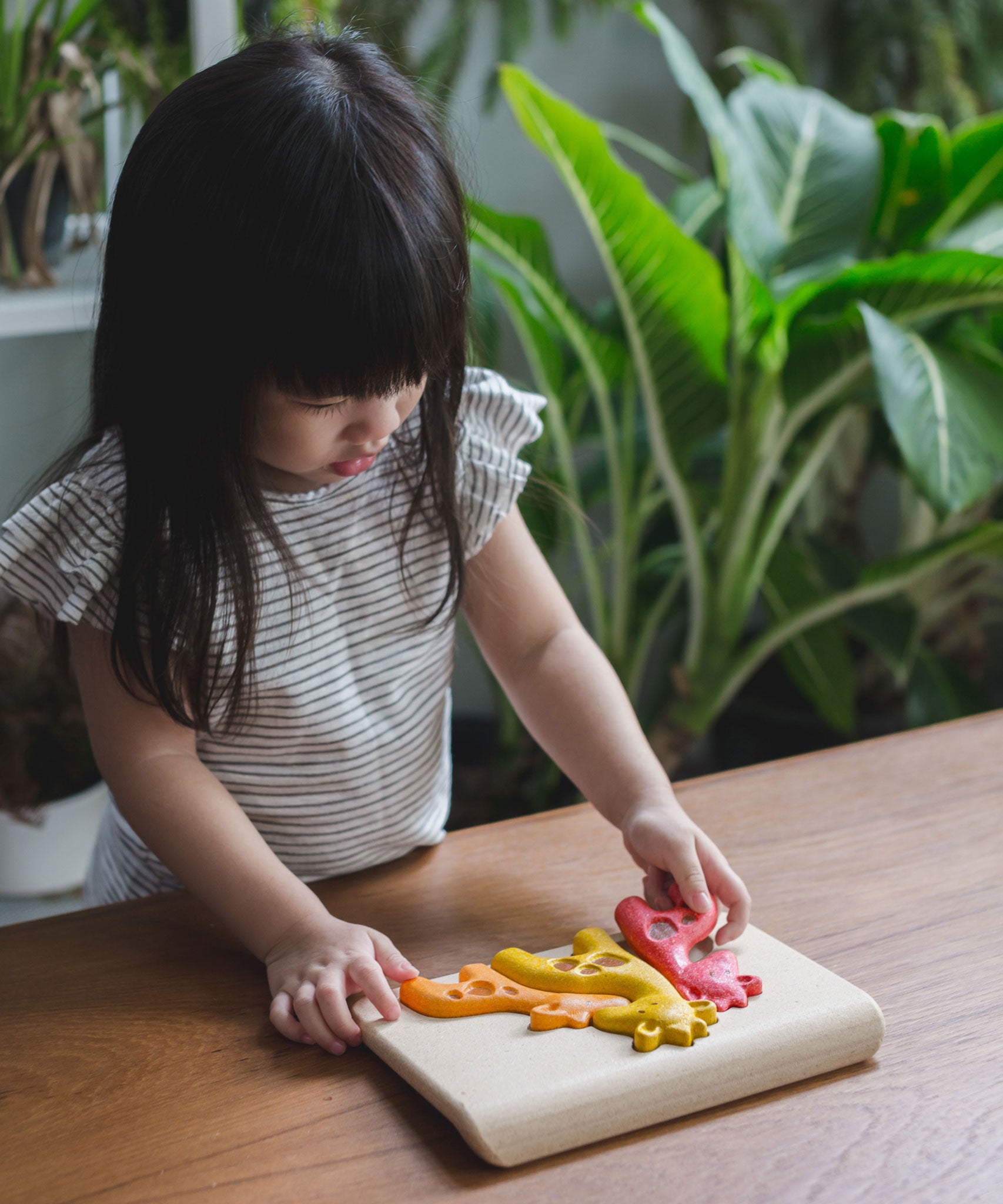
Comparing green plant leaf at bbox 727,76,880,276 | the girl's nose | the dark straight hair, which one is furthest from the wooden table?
green plant leaf at bbox 727,76,880,276

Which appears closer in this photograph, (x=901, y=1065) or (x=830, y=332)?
(x=901, y=1065)

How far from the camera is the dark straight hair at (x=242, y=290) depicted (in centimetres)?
59

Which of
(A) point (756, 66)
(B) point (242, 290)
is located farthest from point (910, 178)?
(B) point (242, 290)

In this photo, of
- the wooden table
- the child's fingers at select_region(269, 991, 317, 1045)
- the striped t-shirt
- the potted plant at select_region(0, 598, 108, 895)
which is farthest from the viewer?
the potted plant at select_region(0, 598, 108, 895)

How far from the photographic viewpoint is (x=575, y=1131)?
0.49m

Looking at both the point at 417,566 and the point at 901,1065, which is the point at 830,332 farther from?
the point at 901,1065

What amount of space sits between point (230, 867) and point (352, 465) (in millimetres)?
237

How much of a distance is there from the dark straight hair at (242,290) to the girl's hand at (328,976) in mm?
166

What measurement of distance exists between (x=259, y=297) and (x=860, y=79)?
168cm

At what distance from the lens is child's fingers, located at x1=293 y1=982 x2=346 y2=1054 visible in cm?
56

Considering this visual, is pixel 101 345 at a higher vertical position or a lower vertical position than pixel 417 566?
higher

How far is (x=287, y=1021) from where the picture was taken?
0.58 m

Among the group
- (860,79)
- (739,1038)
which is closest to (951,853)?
(739,1038)

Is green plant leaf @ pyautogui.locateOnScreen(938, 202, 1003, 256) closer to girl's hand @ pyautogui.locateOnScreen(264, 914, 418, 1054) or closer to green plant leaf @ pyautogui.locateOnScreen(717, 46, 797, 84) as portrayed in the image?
green plant leaf @ pyautogui.locateOnScreen(717, 46, 797, 84)
